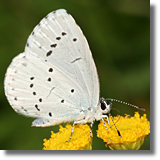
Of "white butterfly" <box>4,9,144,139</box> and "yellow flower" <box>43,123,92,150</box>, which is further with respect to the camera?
"white butterfly" <box>4,9,144,139</box>

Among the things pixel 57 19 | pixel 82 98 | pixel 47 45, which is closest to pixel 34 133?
pixel 82 98

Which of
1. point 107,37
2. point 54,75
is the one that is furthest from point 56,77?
point 107,37

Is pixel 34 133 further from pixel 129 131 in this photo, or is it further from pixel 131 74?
pixel 131 74

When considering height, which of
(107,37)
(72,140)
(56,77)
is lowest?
(72,140)

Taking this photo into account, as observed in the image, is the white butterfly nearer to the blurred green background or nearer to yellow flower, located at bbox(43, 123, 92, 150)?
yellow flower, located at bbox(43, 123, 92, 150)

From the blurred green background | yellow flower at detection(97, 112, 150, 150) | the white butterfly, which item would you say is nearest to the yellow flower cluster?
yellow flower at detection(97, 112, 150, 150)

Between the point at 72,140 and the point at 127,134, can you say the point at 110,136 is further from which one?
the point at 72,140
